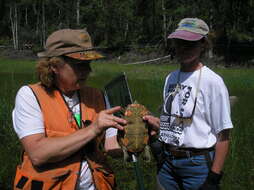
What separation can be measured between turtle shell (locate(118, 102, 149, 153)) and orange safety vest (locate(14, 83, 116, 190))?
8.8 inches

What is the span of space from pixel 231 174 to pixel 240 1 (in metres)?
40.7

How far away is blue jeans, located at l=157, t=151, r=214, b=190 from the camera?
3.28 metres

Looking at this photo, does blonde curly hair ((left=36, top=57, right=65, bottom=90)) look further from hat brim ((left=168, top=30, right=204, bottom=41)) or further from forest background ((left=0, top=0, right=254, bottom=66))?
forest background ((left=0, top=0, right=254, bottom=66))

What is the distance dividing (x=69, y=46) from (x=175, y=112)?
120cm

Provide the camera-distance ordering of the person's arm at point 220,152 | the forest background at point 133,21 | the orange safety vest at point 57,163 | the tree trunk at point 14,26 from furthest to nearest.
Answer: the tree trunk at point 14,26 < the forest background at point 133,21 < the person's arm at point 220,152 < the orange safety vest at point 57,163

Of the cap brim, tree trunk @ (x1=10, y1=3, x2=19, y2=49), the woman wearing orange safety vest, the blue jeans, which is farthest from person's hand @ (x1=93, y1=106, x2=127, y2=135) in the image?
tree trunk @ (x1=10, y1=3, x2=19, y2=49)

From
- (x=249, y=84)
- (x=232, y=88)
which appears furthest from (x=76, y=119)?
(x=249, y=84)

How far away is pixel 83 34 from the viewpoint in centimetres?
265

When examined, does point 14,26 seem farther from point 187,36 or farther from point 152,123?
point 152,123

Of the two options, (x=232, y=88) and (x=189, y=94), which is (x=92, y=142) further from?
(x=232, y=88)

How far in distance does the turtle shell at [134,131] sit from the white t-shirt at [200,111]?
0.72m

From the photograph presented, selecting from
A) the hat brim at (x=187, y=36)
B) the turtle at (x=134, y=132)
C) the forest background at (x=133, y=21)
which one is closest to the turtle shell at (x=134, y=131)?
the turtle at (x=134, y=132)

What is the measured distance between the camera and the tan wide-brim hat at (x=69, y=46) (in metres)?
2.59

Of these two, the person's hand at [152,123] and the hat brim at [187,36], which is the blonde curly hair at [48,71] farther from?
the hat brim at [187,36]
